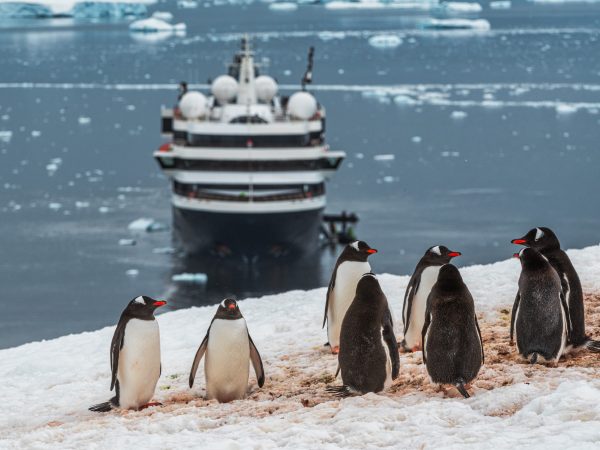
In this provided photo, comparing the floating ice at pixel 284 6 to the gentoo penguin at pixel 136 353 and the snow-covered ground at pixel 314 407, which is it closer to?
the snow-covered ground at pixel 314 407

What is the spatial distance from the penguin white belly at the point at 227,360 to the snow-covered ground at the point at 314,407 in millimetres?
135

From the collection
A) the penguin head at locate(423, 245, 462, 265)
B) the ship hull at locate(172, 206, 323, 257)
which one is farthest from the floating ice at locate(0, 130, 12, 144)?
the penguin head at locate(423, 245, 462, 265)

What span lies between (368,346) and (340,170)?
35.0m

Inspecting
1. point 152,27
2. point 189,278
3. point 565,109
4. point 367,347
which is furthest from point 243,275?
point 152,27

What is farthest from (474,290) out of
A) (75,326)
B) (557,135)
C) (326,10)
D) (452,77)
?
(326,10)

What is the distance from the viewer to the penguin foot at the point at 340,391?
242 inches

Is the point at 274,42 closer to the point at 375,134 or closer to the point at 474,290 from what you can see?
the point at 375,134

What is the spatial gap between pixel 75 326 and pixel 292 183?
382 inches

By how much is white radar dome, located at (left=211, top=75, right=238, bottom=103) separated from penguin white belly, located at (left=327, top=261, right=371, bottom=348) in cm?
2673

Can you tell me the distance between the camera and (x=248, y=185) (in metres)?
29.9

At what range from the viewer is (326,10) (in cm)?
16238

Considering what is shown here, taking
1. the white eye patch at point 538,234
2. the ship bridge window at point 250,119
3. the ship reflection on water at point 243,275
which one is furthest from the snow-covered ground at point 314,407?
the ship bridge window at point 250,119

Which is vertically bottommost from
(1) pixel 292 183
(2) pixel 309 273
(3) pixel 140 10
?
(2) pixel 309 273

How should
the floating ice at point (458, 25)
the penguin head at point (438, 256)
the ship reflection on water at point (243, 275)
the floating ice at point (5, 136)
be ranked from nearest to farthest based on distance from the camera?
the penguin head at point (438, 256)
the ship reflection on water at point (243, 275)
the floating ice at point (5, 136)
the floating ice at point (458, 25)
